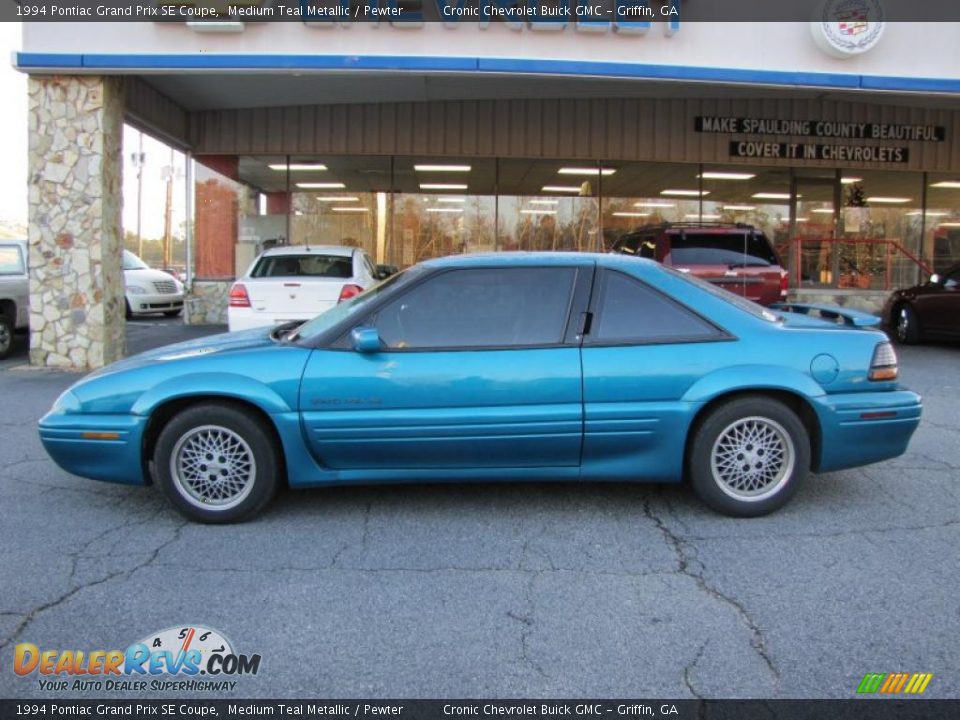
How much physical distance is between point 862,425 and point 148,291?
1525 cm

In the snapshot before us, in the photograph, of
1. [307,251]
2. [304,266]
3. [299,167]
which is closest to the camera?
[304,266]

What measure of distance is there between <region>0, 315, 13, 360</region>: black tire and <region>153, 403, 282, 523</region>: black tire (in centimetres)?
790

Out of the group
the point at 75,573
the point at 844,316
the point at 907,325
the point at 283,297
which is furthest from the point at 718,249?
the point at 75,573

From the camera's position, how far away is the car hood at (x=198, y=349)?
441 centimetres

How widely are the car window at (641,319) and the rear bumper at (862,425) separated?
77 cm

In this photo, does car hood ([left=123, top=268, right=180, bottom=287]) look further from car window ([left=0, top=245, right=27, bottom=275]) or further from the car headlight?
the car headlight

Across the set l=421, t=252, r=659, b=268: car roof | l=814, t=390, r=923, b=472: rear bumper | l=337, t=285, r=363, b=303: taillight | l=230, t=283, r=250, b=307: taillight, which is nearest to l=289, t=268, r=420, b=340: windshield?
l=421, t=252, r=659, b=268: car roof

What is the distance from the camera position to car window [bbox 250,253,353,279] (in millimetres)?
9416

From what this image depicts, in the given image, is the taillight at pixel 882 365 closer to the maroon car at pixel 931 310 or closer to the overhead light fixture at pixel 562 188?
the maroon car at pixel 931 310

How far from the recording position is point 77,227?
9.55 m

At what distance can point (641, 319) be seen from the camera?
439cm

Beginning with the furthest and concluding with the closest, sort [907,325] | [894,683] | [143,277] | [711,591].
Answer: [143,277] → [907,325] → [711,591] → [894,683]

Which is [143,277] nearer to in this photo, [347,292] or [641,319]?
[347,292]

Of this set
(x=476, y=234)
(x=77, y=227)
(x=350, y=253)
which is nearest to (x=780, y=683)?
(x=350, y=253)
